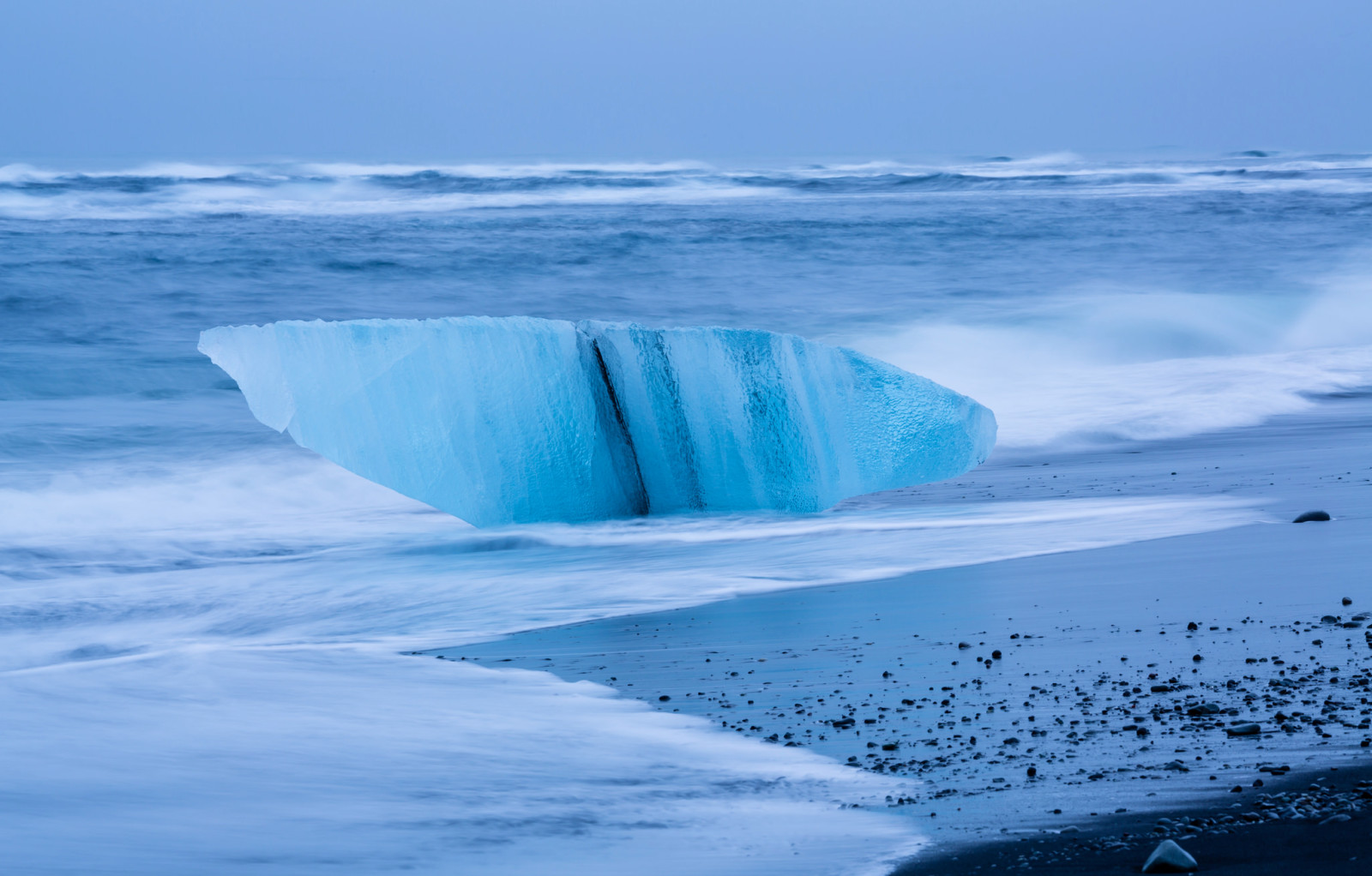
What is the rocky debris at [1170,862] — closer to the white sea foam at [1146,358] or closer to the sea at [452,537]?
the sea at [452,537]

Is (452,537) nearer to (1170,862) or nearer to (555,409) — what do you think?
(555,409)

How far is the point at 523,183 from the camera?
29.4 meters

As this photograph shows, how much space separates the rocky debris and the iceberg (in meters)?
3.57

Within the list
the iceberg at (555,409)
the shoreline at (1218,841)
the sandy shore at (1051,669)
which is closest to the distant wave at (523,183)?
the iceberg at (555,409)

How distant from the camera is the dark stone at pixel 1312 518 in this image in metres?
4.95

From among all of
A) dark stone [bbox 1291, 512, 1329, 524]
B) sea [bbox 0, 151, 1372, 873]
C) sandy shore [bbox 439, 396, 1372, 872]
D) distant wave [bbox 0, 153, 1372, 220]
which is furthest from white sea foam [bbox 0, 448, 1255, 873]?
distant wave [bbox 0, 153, 1372, 220]

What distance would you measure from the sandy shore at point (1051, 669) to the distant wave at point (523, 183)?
19386mm

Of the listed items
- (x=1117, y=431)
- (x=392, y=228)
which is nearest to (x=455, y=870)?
(x=1117, y=431)

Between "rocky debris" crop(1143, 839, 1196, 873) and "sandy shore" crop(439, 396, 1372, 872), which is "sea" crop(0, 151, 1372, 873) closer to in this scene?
"sandy shore" crop(439, 396, 1372, 872)

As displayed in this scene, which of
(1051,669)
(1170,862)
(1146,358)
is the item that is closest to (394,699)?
(1051,669)

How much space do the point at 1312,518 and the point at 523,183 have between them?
84.4ft

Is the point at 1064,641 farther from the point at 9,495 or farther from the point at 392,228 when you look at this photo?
the point at 392,228

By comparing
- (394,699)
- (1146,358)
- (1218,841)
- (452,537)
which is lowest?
(1218,841)

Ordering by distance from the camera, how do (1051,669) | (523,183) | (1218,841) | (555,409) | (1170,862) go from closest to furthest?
(1170,862) → (1218,841) → (1051,669) → (555,409) → (523,183)
